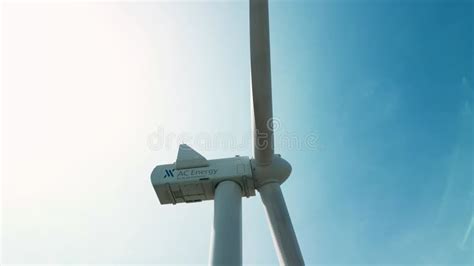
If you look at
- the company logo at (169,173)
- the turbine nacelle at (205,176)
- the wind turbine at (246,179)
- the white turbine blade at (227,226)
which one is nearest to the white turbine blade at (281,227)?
the wind turbine at (246,179)

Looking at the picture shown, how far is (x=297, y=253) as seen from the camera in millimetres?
8164

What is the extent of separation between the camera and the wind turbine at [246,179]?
24.2 feet

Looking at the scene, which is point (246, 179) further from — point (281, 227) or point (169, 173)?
point (169, 173)

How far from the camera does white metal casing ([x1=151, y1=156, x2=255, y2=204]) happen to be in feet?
30.1

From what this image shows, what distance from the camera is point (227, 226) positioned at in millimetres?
7793

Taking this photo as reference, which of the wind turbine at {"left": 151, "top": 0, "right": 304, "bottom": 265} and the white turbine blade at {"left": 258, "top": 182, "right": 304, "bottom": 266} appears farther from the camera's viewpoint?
the white turbine blade at {"left": 258, "top": 182, "right": 304, "bottom": 266}

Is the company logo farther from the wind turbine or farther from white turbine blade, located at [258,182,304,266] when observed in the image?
white turbine blade, located at [258,182,304,266]

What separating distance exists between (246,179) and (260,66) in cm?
307

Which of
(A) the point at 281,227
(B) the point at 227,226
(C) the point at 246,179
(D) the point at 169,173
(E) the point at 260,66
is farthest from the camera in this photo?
(D) the point at 169,173

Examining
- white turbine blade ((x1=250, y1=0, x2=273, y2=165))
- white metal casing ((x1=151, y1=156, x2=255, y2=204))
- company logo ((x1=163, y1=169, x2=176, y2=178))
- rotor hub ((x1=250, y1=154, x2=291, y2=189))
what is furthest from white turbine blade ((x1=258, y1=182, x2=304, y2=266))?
company logo ((x1=163, y1=169, x2=176, y2=178))

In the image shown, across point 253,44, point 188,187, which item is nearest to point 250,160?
point 188,187

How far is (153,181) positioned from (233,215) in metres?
2.38

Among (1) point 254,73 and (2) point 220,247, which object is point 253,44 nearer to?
(1) point 254,73

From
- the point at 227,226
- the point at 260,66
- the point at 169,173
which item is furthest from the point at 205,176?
the point at 260,66
